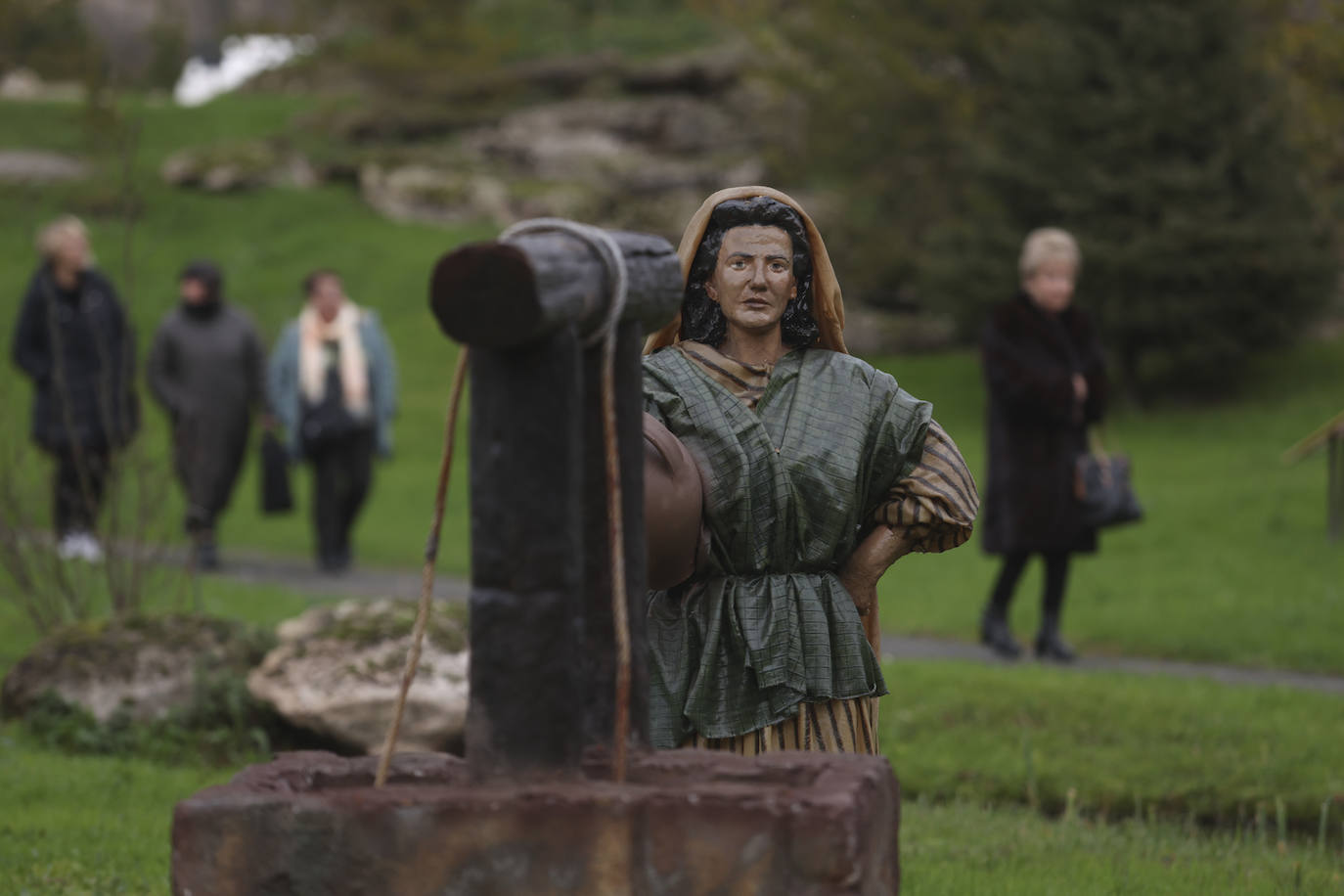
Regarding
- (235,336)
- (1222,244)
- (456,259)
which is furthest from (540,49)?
(456,259)

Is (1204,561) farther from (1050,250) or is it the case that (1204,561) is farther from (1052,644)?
(1050,250)

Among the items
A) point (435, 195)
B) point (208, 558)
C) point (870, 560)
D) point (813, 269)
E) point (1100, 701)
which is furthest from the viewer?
point (435, 195)

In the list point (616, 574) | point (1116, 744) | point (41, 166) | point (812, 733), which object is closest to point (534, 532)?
point (616, 574)

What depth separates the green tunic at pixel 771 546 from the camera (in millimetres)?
4113

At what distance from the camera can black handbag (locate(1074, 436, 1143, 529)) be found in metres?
9.59

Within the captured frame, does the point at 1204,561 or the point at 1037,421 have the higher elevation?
the point at 1037,421

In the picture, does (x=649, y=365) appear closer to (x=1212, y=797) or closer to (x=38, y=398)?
(x=1212, y=797)

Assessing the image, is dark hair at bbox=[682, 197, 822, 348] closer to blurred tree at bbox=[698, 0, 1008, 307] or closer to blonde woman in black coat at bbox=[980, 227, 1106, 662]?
blonde woman in black coat at bbox=[980, 227, 1106, 662]

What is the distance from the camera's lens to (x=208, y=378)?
13.0 m

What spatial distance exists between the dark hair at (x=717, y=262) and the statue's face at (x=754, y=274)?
1.0 inches

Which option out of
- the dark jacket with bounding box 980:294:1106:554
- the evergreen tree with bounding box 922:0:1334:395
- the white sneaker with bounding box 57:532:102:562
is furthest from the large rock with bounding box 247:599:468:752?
the evergreen tree with bounding box 922:0:1334:395

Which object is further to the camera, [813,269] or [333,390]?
[333,390]

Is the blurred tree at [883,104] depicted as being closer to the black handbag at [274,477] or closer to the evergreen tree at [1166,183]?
the evergreen tree at [1166,183]

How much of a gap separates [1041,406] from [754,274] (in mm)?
5624
